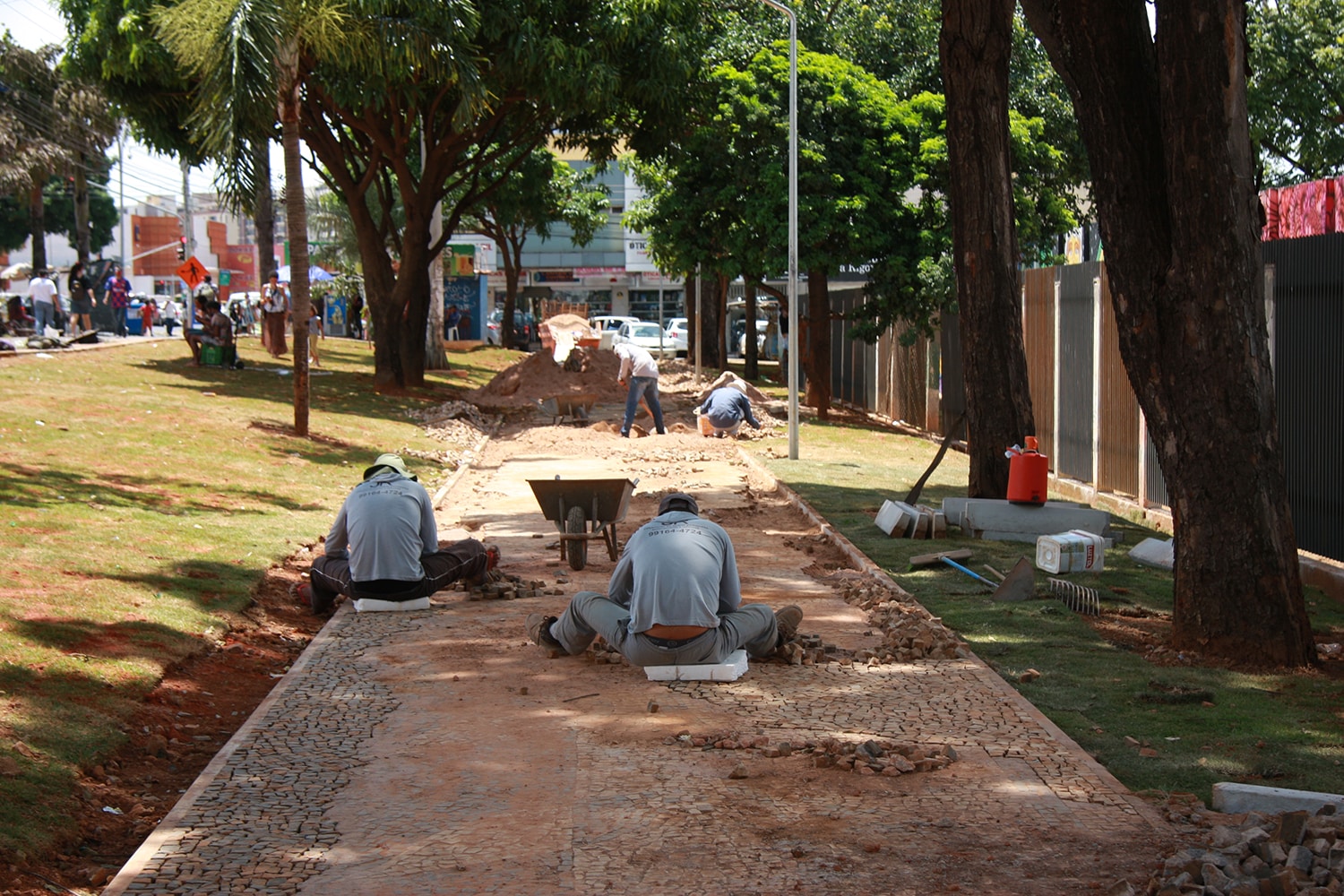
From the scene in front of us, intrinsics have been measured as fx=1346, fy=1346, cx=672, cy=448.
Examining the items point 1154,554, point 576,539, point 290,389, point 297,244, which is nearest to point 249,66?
point 297,244

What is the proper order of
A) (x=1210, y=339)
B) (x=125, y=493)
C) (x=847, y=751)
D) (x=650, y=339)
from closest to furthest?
(x=847, y=751)
(x=1210, y=339)
(x=125, y=493)
(x=650, y=339)

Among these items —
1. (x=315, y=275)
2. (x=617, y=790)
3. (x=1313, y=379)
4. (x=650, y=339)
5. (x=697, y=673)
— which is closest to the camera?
(x=617, y=790)

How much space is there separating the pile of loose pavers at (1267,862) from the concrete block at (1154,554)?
698cm

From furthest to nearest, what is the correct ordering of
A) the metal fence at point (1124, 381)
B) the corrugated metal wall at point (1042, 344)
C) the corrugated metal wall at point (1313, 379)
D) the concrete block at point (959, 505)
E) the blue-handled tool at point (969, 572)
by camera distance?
1. the corrugated metal wall at point (1042, 344)
2. the concrete block at point (959, 505)
3. the metal fence at point (1124, 381)
4. the corrugated metal wall at point (1313, 379)
5. the blue-handled tool at point (969, 572)

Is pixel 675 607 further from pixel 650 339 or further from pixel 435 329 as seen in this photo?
pixel 650 339

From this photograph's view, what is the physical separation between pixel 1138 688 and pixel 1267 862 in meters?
3.08

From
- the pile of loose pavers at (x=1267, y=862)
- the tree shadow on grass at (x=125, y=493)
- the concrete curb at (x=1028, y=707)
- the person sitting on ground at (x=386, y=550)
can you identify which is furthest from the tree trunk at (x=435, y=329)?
the pile of loose pavers at (x=1267, y=862)

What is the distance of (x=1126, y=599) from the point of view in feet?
33.9

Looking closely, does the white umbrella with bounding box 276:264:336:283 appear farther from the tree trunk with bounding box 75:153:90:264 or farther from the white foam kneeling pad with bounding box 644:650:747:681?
the white foam kneeling pad with bounding box 644:650:747:681

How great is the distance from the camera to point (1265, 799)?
17.1 feet

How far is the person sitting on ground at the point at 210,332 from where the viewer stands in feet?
92.2

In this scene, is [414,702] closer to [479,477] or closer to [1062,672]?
[1062,672]

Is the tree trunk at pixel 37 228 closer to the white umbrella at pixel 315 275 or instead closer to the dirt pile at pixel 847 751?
the white umbrella at pixel 315 275

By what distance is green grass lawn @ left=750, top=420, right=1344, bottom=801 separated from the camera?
6.09 metres
